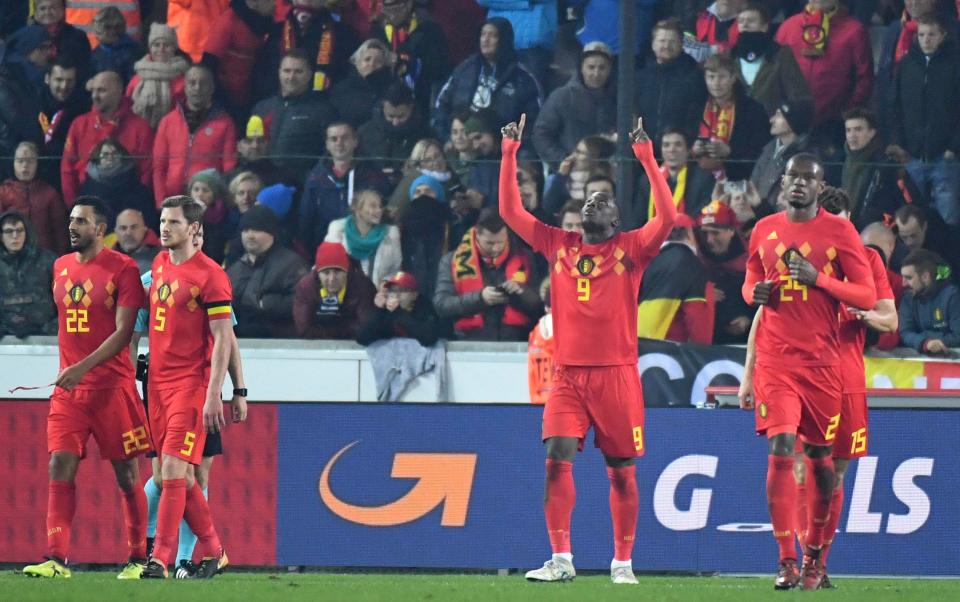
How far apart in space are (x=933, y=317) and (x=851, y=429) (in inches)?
206

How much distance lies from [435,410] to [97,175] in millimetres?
6026

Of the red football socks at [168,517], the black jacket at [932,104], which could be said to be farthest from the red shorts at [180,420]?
the black jacket at [932,104]

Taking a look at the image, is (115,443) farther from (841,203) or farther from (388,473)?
(841,203)

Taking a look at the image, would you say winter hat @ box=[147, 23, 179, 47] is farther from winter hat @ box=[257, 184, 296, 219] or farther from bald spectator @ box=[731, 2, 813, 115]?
bald spectator @ box=[731, 2, 813, 115]

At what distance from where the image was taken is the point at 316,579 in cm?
894

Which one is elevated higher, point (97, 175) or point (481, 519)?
point (97, 175)

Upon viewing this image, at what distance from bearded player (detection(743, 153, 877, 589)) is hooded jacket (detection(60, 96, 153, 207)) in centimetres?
854

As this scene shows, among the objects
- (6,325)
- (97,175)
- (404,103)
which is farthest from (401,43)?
(6,325)

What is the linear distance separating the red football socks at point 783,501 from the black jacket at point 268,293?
7.49m

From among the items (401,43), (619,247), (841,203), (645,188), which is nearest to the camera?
(619,247)

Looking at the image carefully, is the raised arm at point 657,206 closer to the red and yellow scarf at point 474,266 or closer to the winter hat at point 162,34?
the red and yellow scarf at point 474,266

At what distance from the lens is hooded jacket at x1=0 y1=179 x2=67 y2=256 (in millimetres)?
15000

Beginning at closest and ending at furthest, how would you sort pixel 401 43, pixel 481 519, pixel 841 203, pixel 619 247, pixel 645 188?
1. pixel 619 247
2. pixel 841 203
3. pixel 481 519
4. pixel 645 188
5. pixel 401 43

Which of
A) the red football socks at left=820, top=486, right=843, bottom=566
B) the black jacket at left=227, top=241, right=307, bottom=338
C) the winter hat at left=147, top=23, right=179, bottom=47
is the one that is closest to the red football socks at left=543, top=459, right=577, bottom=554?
the red football socks at left=820, top=486, right=843, bottom=566
